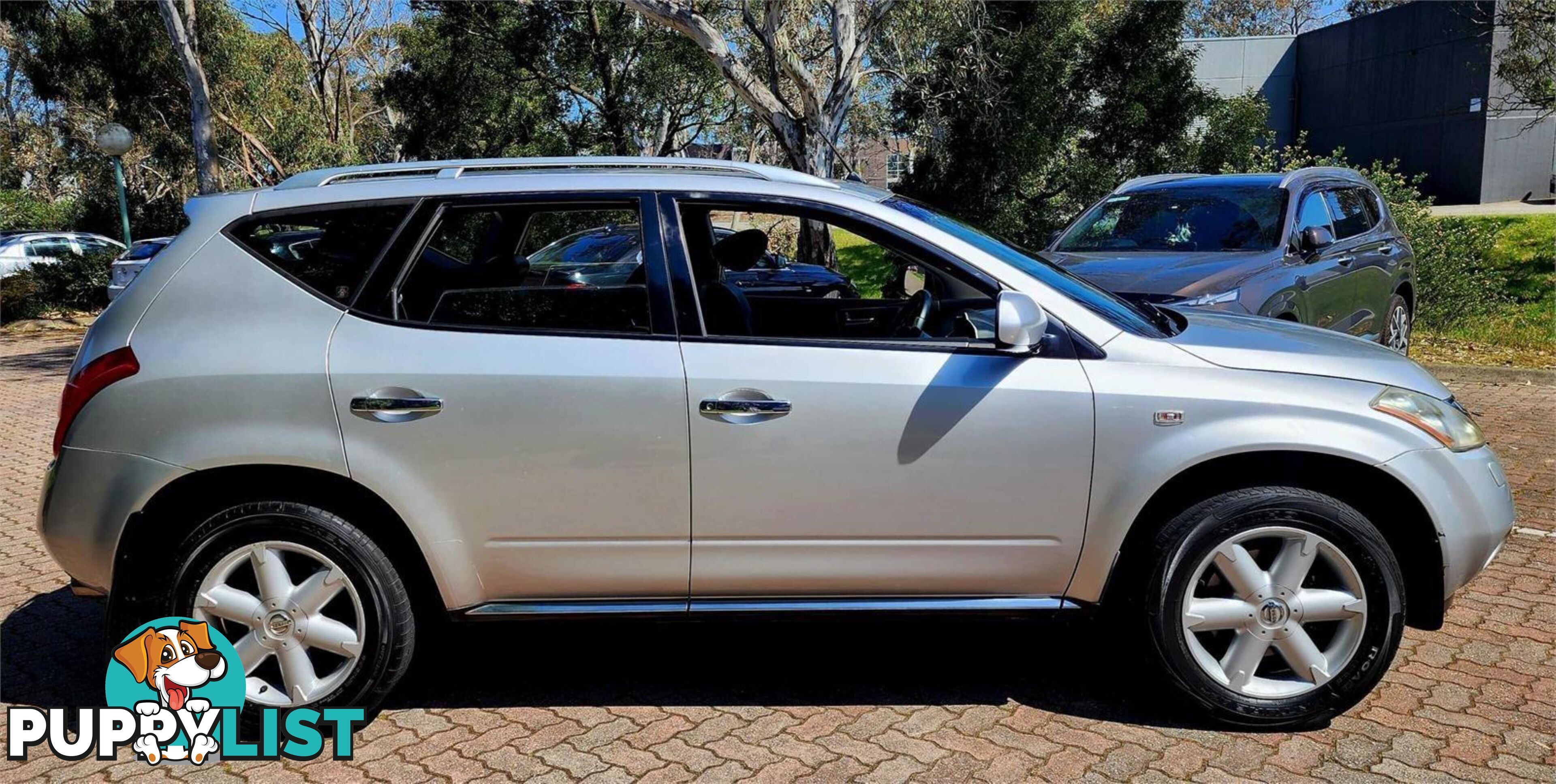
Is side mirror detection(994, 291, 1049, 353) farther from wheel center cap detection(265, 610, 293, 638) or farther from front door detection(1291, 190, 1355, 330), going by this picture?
front door detection(1291, 190, 1355, 330)

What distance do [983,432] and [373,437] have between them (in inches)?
71.6

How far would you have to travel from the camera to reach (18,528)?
6.28 meters

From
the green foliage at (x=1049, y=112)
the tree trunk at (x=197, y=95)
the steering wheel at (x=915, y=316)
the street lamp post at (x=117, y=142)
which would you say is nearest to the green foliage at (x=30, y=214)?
the tree trunk at (x=197, y=95)

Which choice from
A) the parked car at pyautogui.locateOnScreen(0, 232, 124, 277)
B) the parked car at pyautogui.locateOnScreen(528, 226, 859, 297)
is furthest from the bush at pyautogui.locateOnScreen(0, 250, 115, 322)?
the parked car at pyautogui.locateOnScreen(528, 226, 859, 297)

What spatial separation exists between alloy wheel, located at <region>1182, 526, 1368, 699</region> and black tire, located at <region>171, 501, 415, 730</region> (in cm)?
241

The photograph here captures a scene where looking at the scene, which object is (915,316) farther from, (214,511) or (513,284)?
(214,511)

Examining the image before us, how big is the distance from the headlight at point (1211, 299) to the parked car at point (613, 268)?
6.46 feet

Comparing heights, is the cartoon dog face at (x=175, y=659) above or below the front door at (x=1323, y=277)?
below

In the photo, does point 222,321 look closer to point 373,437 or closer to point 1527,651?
point 373,437

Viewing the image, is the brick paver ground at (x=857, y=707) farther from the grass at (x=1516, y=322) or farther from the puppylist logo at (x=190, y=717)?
the grass at (x=1516, y=322)

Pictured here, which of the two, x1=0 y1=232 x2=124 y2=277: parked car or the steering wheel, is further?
x1=0 y1=232 x2=124 y2=277: parked car

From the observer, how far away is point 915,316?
158 inches

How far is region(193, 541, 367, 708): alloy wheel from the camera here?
11.7ft

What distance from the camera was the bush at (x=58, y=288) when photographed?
1944 cm
